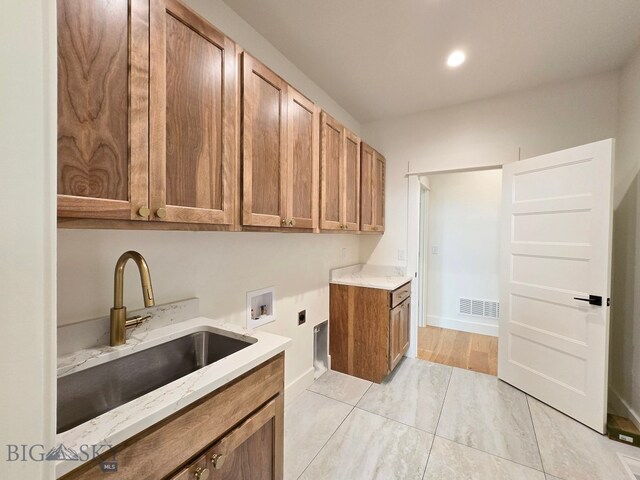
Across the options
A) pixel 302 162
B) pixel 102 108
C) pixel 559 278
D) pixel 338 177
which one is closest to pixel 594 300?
pixel 559 278

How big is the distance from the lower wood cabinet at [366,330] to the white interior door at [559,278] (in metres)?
1.01

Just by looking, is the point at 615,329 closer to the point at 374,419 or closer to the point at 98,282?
the point at 374,419

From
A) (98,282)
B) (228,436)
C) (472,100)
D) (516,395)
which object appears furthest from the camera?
(472,100)

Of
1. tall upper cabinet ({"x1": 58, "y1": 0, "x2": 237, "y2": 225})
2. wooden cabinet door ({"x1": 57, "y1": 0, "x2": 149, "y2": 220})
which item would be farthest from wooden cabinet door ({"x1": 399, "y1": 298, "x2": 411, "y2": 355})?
wooden cabinet door ({"x1": 57, "y1": 0, "x2": 149, "y2": 220})

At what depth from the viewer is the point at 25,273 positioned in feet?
1.33

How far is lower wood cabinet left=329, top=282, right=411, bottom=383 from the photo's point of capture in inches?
95.0

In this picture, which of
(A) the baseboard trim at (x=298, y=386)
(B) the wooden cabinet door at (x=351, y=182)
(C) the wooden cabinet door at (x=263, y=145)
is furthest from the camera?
(B) the wooden cabinet door at (x=351, y=182)

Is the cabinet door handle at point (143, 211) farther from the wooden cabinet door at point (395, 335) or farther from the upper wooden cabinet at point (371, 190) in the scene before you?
the wooden cabinet door at point (395, 335)

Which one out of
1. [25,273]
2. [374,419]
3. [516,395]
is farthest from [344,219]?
[516,395]

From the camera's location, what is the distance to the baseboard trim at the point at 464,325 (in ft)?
11.9

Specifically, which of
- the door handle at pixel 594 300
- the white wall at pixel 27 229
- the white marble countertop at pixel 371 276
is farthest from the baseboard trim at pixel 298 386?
the door handle at pixel 594 300

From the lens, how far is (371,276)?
9.97ft

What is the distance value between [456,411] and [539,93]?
9.24 feet

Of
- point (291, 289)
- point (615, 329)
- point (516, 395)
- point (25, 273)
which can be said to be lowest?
point (516, 395)
